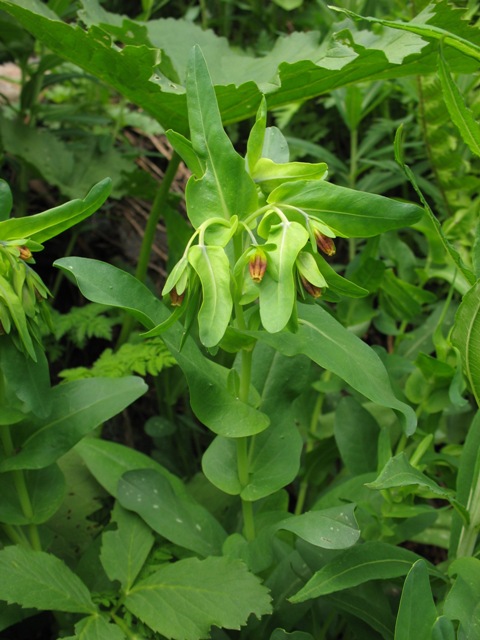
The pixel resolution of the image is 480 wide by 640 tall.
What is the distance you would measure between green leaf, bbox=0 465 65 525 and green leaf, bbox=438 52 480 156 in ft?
2.87

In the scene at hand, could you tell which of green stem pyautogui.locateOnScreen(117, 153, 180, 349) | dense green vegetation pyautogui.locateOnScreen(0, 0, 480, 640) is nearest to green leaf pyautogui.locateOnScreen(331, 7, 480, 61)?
dense green vegetation pyautogui.locateOnScreen(0, 0, 480, 640)

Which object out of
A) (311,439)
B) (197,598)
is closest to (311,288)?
(197,598)

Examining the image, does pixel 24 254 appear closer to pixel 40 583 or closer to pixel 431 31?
pixel 40 583

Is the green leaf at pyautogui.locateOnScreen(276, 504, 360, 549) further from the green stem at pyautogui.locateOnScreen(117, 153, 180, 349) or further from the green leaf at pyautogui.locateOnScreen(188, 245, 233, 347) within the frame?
the green stem at pyautogui.locateOnScreen(117, 153, 180, 349)

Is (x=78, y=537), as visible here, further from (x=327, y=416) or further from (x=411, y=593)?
(x=411, y=593)

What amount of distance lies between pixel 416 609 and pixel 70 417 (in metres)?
0.62

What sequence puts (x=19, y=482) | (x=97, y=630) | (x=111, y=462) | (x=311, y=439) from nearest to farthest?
(x=97, y=630)
(x=19, y=482)
(x=111, y=462)
(x=311, y=439)

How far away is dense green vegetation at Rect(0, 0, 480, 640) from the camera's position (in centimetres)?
94

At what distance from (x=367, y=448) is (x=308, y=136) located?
4.84 feet

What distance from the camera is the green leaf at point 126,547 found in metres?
1.17

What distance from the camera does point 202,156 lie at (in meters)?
0.98

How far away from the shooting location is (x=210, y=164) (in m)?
0.98

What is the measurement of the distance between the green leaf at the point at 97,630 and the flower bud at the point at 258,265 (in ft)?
1.91

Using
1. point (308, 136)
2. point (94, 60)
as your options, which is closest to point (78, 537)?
point (94, 60)
